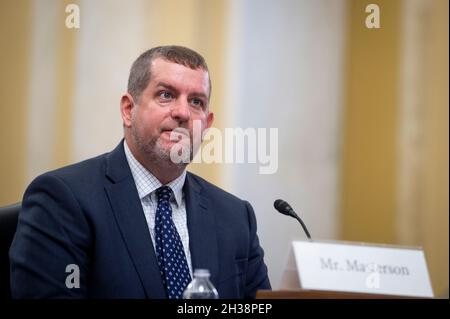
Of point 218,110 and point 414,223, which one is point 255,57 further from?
point 414,223

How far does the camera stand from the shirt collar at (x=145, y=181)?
2.57 m

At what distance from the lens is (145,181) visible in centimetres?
260

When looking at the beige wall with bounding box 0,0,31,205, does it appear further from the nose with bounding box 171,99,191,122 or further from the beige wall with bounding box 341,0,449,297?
the beige wall with bounding box 341,0,449,297

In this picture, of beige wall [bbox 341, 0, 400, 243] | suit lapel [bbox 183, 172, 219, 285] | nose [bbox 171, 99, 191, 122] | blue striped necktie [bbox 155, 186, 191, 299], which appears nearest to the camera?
blue striped necktie [bbox 155, 186, 191, 299]

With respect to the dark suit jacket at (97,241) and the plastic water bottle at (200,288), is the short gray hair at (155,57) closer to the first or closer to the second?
the dark suit jacket at (97,241)

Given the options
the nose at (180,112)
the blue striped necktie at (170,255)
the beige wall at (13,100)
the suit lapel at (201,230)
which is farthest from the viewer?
the beige wall at (13,100)

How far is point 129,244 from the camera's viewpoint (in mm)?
2311

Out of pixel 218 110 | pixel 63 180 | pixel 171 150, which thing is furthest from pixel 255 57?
pixel 63 180

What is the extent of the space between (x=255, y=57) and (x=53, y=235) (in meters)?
1.83

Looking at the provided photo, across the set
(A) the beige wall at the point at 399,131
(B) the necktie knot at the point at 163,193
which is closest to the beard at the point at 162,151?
(B) the necktie knot at the point at 163,193

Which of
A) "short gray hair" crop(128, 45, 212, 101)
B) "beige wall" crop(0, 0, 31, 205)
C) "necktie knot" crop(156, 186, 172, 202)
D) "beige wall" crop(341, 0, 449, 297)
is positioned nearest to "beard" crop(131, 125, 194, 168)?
"necktie knot" crop(156, 186, 172, 202)

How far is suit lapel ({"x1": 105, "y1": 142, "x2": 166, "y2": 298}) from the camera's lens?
7.46ft

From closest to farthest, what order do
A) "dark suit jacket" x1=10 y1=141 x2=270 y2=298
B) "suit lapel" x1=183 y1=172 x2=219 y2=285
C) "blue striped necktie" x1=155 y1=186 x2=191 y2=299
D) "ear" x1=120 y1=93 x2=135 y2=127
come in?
"dark suit jacket" x1=10 y1=141 x2=270 y2=298, "blue striped necktie" x1=155 y1=186 x2=191 y2=299, "suit lapel" x1=183 y1=172 x2=219 y2=285, "ear" x1=120 y1=93 x2=135 y2=127

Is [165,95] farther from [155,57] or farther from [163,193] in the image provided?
[163,193]
